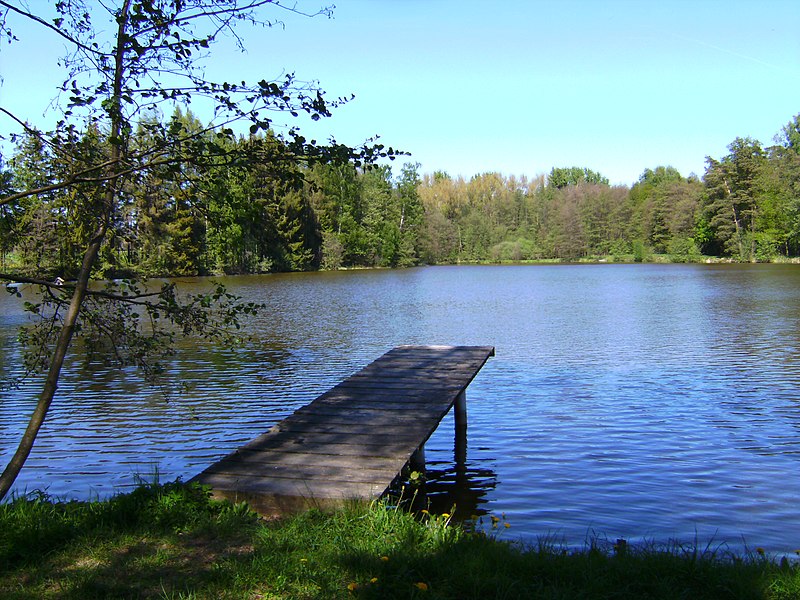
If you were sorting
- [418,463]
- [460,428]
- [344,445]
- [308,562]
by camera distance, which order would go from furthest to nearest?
[460,428], [418,463], [344,445], [308,562]

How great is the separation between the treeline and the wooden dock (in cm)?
175

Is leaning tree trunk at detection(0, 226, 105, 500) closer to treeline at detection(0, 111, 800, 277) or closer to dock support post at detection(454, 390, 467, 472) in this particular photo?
treeline at detection(0, 111, 800, 277)

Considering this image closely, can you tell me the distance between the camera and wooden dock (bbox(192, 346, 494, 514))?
5.00 m

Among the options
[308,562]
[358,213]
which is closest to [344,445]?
[308,562]

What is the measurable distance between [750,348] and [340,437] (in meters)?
13.7

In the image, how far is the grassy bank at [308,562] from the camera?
3.68 metres

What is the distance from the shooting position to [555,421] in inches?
398

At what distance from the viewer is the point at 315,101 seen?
4.01 meters

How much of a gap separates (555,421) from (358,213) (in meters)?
78.6

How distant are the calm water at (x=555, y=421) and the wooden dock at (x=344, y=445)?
0.86 metres

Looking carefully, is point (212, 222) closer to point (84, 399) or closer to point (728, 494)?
point (728, 494)

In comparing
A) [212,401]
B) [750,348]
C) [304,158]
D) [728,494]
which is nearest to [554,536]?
[728,494]

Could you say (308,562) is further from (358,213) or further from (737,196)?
(358,213)

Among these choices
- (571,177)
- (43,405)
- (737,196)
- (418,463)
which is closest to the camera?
(43,405)
